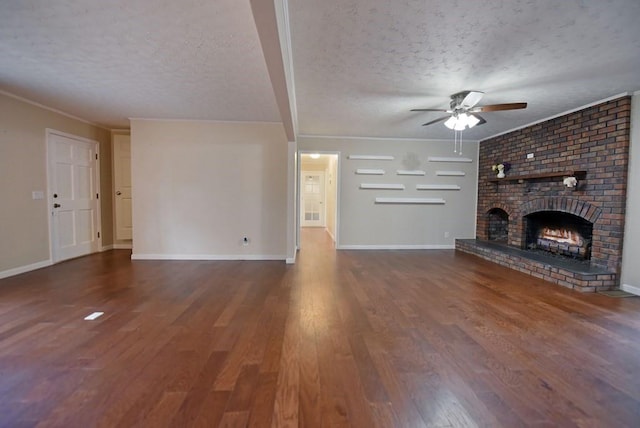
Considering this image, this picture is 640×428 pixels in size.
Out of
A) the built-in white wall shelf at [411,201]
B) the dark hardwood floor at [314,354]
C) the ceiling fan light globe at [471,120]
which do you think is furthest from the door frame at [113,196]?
the ceiling fan light globe at [471,120]

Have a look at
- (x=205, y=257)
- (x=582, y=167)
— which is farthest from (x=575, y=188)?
(x=205, y=257)

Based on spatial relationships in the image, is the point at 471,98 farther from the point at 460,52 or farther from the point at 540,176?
the point at 540,176

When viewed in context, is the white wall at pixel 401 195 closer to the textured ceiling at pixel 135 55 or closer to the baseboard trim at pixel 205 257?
the baseboard trim at pixel 205 257

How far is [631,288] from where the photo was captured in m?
3.25

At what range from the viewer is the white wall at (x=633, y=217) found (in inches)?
126

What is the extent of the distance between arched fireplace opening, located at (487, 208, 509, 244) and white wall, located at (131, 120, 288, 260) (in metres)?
4.21

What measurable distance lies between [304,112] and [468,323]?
333 cm

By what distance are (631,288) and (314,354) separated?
3.89 metres

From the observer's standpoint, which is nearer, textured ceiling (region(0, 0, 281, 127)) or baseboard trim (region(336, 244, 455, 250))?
textured ceiling (region(0, 0, 281, 127))

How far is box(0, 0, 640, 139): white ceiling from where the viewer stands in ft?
6.23

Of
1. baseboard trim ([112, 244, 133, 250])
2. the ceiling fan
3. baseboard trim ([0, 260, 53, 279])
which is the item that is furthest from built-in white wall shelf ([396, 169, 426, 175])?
baseboard trim ([0, 260, 53, 279])

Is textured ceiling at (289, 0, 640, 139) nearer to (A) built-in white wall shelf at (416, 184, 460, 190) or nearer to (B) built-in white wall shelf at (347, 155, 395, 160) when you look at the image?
(B) built-in white wall shelf at (347, 155, 395, 160)

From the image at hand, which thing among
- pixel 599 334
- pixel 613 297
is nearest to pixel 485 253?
pixel 613 297

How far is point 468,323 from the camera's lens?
2.44 m
